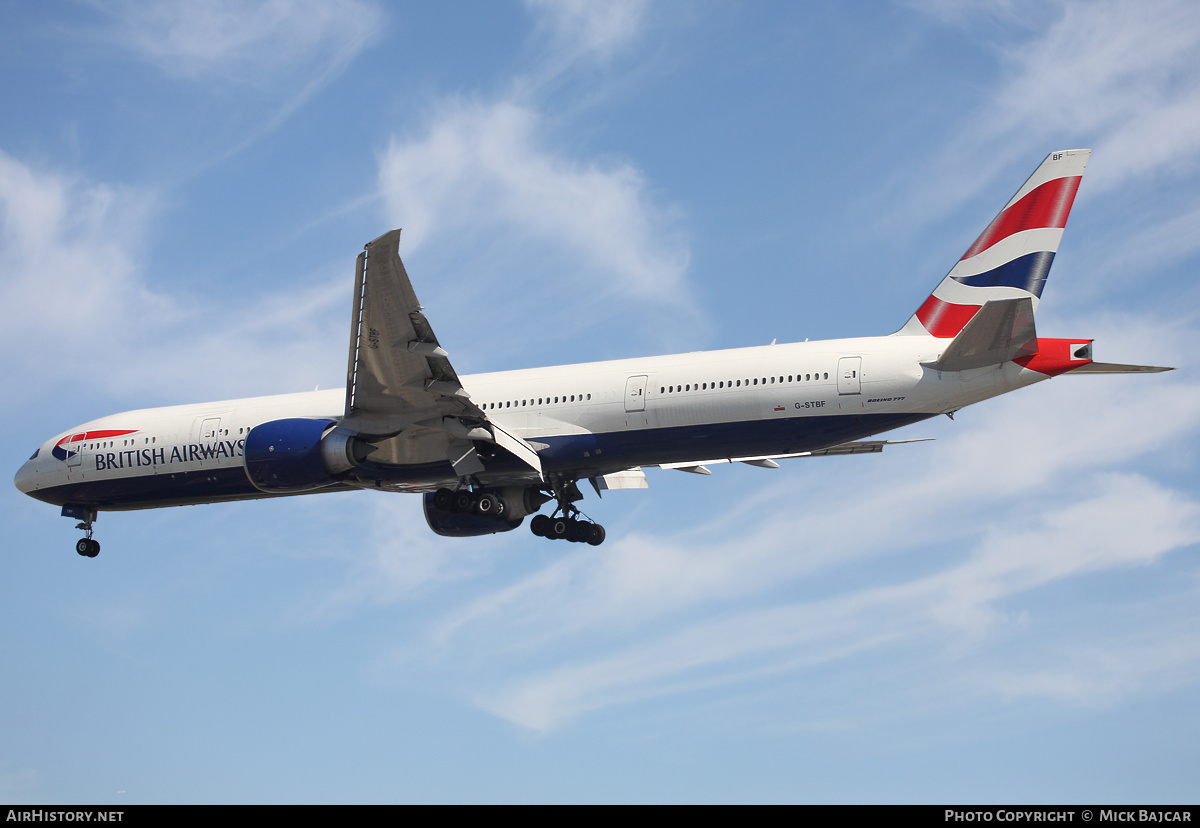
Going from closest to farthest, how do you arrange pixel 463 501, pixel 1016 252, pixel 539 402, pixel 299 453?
1. pixel 1016 252
2. pixel 299 453
3. pixel 539 402
4. pixel 463 501

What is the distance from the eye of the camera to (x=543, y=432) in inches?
1032

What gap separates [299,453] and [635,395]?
7.51 m

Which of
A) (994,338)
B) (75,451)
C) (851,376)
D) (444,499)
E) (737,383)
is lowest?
(444,499)

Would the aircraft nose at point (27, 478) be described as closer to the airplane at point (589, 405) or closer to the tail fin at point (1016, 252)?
the airplane at point (589, 405)

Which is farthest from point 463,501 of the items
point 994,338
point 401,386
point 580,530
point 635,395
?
point 994,338

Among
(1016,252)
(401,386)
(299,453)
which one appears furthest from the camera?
(299,453)

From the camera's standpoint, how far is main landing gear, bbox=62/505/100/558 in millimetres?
30531

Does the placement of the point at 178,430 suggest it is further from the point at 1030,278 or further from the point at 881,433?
the point at 1030,278

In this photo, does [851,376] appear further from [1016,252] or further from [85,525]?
[85,525]

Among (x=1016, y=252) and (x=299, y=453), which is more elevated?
(x=1016, y=252)

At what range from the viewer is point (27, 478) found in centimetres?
3081

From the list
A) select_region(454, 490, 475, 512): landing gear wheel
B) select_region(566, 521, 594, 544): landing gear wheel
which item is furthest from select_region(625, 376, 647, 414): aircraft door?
select_region(566, 521, 594, 544): landing gear wheel

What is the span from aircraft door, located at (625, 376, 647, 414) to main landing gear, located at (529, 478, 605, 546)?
13.4 ft
